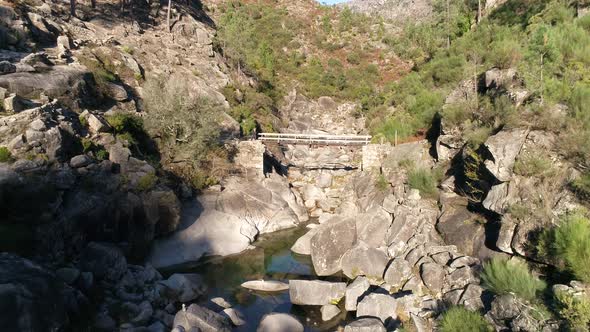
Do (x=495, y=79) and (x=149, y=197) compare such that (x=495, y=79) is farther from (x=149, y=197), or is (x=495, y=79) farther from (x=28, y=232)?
(x=28, y=232)

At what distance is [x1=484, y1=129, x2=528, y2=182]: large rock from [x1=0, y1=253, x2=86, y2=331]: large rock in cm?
1634

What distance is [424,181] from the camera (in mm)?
20781

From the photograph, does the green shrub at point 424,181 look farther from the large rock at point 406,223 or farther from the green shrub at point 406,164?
the green shrub at point 406,164

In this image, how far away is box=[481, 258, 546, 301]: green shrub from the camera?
34.7 ft

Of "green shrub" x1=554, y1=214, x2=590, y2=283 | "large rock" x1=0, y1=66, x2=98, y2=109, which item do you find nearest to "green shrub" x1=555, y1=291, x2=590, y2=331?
"green shrub" x1=554, y1=214, x2=590, y2=283

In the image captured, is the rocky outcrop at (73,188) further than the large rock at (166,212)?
No

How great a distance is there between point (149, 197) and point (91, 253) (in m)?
5.31

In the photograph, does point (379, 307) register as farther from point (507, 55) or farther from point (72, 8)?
point (72, 8)

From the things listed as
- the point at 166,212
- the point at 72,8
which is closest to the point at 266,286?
the point at 166,212

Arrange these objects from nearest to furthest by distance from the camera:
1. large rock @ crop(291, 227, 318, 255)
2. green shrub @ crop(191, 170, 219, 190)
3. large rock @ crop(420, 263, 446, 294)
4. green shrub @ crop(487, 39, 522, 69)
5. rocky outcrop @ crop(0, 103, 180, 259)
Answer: rocky outcrop @ crop(0, 103, 180, 259) < large rock @ crop(420, 263, 446, 294) < green shrub @ crop(487, 39, 522, 69) < large rock @ crop(291, 227, 318, 255) < green shrub @ crop(191, 170, 219, 190)

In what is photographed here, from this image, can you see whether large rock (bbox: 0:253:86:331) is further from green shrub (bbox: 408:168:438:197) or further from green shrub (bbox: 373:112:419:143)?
green shrub (bbox: 373:112:419:143)

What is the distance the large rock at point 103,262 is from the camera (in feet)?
47.9

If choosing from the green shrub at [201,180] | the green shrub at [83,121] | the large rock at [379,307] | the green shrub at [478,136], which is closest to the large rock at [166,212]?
the green shrub at [201,180]

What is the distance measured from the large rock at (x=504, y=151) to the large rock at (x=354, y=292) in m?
7.15
